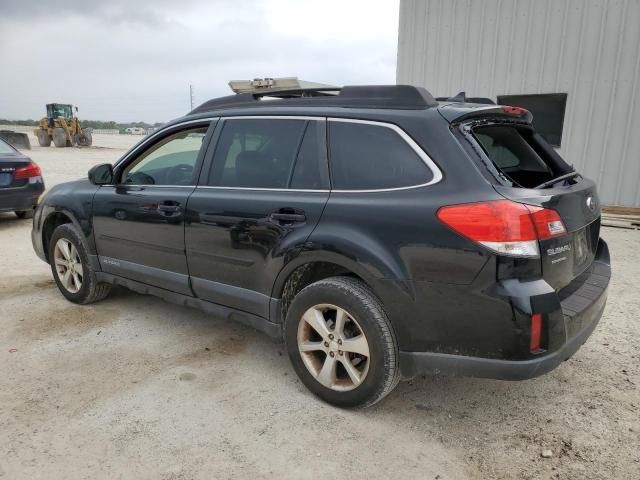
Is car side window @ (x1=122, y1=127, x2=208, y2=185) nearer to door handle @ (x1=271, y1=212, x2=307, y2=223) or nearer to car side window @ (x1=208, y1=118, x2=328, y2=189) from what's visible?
car side window @ (x1=208, y1=118, x2=328, y2=189)

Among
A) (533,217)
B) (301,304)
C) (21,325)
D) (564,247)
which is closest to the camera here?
(533,217)

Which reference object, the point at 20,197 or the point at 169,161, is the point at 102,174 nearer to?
the point at 169,161

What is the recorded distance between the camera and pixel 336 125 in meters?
2.72

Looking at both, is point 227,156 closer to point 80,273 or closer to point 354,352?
point 354,352

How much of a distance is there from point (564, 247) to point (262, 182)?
168 cm

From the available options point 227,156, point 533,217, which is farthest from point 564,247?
point 227,156

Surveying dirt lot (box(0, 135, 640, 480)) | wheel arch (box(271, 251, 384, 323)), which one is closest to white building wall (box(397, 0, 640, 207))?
dirt lot (box(0, 135, 640, 480))

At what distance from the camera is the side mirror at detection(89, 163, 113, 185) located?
3.79 meters

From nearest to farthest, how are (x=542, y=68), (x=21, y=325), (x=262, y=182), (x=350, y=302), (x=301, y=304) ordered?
(x=350, y=302)
(x=301, y=304)
(x=262, y=182)
(x=21, y=325)
(x=542, y=68)

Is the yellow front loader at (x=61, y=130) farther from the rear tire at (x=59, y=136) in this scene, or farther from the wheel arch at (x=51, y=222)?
the wheel arch at (x=51, y=222)

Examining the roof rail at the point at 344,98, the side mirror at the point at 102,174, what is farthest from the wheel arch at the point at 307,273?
the side mirror at the point at 102,174

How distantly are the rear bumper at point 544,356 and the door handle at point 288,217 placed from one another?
0.89m

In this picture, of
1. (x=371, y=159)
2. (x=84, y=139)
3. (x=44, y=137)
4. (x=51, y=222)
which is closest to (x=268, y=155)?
(x=371, y=159)

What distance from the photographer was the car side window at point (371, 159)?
95.0 inches
